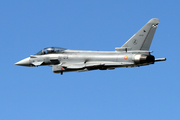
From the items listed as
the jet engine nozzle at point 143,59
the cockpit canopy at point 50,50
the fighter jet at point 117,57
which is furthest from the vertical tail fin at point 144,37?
the cockpit canopy at point 50,50

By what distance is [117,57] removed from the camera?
145 feet

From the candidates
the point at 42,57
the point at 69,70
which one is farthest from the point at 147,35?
the point at 42,57

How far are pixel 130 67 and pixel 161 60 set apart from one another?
2.92 metres

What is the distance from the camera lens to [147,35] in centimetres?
4450

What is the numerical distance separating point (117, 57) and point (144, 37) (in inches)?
124

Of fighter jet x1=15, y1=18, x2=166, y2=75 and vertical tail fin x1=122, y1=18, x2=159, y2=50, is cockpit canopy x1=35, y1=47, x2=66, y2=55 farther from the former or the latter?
vertical tail fin x1=122, y1=18, x2=159, y2=50

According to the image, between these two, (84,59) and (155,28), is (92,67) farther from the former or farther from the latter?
(155,28)

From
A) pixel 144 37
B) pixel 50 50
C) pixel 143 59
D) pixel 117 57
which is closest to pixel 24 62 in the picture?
pixel 50 50

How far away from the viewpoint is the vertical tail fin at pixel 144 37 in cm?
4441

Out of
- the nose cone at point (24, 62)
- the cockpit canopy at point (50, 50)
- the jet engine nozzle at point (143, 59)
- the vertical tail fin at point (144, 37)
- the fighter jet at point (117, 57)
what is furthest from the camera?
the nose cone at point (24, 62)

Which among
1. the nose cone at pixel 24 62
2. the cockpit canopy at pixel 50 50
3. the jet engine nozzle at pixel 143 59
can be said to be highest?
the cockpit canopy at pixel 50 50

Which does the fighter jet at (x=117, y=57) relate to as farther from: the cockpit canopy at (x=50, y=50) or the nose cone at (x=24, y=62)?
the nose cone at (x=24, y=62)

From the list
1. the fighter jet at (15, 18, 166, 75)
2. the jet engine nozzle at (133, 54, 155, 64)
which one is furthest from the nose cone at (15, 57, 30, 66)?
the jet engine nozzle at (133, 54, 155, 64)

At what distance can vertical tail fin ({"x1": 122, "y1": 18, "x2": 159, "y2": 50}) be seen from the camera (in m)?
44.4
